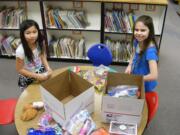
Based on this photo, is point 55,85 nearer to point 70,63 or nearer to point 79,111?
point 79,111

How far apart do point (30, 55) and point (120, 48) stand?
161 cm

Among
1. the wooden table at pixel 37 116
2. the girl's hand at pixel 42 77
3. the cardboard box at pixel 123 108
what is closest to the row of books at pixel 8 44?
the girl's hand at pixel 42 77

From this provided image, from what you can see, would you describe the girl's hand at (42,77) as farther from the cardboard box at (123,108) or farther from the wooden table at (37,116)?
the cardboard box at (123,108)

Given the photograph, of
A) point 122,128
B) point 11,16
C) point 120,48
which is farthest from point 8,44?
point 122,128

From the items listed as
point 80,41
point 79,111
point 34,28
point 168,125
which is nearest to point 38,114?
point 79,111

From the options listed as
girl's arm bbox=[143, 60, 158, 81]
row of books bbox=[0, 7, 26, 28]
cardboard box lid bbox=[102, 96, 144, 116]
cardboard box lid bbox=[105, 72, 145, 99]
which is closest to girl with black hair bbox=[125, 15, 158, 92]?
girl's arm bbox=[143, 60, 158, 81]

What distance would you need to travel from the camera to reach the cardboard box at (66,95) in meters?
1.33

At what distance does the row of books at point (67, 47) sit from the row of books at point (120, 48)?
1.34 ft

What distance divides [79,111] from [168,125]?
145cm

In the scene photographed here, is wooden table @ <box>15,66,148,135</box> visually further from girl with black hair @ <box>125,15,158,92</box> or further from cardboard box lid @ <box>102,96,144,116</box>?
girl with black hair @ <box>125,15,158,92</box>

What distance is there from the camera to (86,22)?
329 cm

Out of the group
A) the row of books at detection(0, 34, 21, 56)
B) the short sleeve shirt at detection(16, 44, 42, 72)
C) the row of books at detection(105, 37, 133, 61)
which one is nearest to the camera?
the short sleeve shirt at detection(16, 44, 42, 72)

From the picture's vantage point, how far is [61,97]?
1.74 m

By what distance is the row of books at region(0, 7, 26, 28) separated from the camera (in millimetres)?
3328
